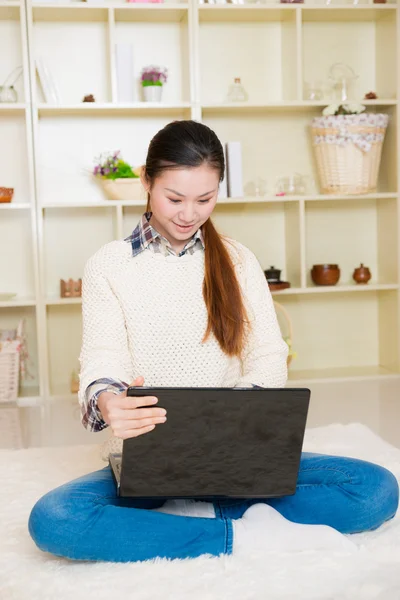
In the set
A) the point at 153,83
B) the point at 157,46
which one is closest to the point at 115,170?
the point at 153,83

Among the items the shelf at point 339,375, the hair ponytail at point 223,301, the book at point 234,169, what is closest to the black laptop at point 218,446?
the hair ponytail at point 223,301

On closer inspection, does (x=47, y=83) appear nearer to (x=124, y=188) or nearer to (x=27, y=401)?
(x=124, y=188)

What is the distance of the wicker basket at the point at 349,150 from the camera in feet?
12.6

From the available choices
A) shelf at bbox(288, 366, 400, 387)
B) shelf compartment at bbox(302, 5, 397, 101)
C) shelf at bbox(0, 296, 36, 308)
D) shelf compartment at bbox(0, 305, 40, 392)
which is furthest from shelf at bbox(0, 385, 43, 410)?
shelf compartment at bbox(302, 5, 397, 101)

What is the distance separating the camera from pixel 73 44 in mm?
3953

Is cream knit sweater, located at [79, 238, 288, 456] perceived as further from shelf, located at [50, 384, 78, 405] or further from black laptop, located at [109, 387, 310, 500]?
shelf, located at [50, 384, 78, 405]

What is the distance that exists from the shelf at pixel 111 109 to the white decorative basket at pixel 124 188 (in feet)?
1.07

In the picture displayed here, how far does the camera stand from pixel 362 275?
4.09 m

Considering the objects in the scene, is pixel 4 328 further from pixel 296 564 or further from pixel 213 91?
pixel 296 564

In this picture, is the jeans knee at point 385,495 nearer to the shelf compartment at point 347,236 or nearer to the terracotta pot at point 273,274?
the terracotta pot at point 273,274

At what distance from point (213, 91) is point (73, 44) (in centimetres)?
70

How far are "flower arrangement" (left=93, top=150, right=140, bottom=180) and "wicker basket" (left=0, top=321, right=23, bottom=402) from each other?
86 centimetres

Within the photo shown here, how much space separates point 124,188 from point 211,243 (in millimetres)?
1942

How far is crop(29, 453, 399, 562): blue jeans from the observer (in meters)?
1.63
